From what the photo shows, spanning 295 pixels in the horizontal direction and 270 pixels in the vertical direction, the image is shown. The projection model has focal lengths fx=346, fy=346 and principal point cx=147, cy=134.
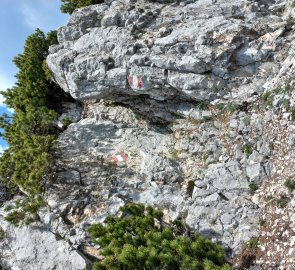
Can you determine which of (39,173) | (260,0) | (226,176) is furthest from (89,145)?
(260,0)

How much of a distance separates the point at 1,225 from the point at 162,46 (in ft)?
36.5

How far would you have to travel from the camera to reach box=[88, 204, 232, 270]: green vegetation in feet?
32.9

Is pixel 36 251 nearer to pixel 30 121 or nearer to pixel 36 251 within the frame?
pixel 36 251

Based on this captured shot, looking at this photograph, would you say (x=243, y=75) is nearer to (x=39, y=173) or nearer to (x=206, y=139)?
(x=206, y=139)

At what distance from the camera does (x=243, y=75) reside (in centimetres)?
1631

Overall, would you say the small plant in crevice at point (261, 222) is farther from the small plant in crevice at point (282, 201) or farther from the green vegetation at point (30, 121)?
the green vegetation at point (30, 121)

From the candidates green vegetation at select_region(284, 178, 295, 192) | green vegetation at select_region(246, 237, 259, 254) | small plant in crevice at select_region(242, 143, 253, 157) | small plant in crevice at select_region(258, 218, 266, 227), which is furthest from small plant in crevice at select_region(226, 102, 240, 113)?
green vegetation at select_region(246, 237, 259, 254)

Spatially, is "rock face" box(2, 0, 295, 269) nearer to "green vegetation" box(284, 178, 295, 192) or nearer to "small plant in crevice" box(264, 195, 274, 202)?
"small plant in crevice" box(264, 195, 274, 202)

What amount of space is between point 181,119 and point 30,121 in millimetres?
7746

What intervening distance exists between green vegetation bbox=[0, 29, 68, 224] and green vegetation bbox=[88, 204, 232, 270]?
5015 mm

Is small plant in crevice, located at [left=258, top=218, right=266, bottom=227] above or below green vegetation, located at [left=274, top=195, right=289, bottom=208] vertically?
below

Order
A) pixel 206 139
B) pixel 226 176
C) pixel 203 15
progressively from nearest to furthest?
pixel 226 176, pixel 206 139, pixel 203 15

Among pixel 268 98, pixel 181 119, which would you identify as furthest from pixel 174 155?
pixel 268 98

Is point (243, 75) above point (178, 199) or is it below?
above
